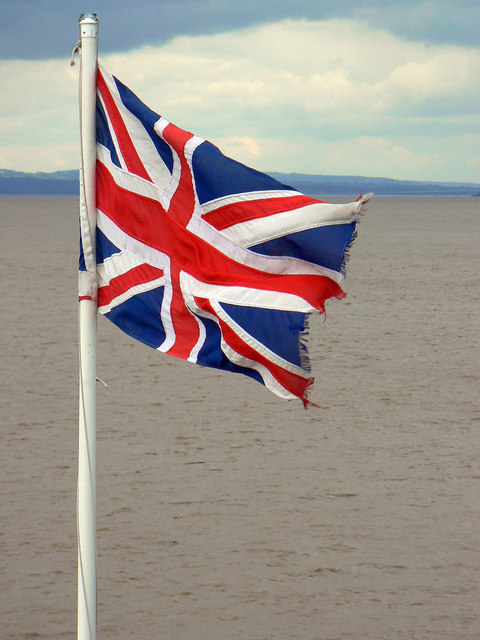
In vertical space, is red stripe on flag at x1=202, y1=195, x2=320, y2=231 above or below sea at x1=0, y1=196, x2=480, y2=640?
above

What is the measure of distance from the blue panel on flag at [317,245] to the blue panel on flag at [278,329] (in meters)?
0.24

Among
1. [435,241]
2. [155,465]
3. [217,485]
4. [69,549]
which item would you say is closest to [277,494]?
[217,485]

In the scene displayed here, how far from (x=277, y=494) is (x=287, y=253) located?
4.43 meters

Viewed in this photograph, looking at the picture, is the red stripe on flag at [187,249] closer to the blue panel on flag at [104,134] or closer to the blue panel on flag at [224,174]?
the blue panel on flag at [104,134]

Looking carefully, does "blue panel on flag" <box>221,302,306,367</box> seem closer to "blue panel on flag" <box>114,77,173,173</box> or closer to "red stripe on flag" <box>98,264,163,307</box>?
"red stripe on flag" <box>98,264,163,307</box>

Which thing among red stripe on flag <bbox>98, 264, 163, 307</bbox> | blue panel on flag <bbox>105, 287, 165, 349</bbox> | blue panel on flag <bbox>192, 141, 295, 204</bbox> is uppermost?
blue panel on flag <bbox>192, 141, 295, 204</bbox>

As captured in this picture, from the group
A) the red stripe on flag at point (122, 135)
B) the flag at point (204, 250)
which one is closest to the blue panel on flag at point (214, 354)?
the flag at point (204, 250)

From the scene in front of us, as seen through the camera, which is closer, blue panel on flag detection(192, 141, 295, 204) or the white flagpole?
the white flagpole

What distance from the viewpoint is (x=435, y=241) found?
146ft

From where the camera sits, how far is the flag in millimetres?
4195

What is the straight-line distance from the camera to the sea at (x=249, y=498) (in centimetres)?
629

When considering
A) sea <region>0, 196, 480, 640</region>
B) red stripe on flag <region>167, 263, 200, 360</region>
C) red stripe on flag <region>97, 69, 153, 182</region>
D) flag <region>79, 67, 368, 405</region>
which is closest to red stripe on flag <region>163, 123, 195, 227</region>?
flag <region>79, 67, 368, 405</region>

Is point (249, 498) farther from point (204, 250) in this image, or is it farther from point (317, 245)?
point (317, 245)

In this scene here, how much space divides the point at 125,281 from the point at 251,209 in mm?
605
